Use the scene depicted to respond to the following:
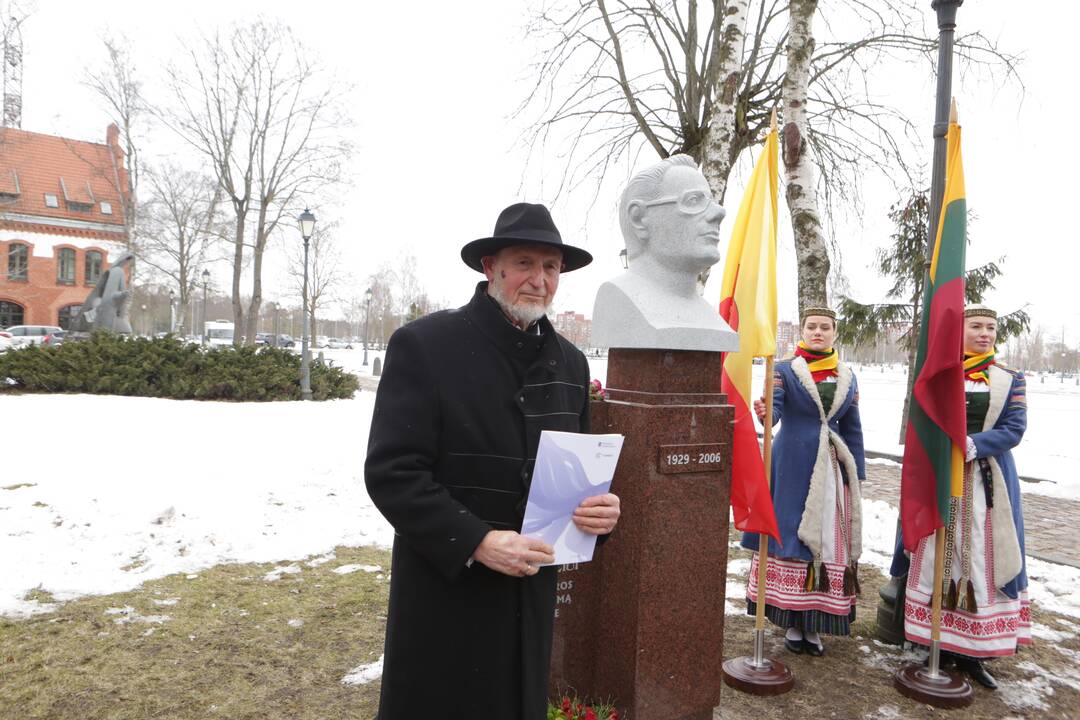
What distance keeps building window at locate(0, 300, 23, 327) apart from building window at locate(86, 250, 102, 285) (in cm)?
385

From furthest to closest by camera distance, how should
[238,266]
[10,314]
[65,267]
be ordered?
[65,267] < [10,314] < [238,266]

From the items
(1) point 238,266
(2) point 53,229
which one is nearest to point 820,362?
(1) point 238,266

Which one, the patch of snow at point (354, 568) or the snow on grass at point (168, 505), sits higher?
the snow on grass at point (168, 505)

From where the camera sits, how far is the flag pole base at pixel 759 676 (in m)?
3.63

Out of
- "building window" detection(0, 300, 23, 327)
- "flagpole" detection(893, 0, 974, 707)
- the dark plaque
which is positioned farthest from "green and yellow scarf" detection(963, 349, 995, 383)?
"building window" detection(0, 300, 23, 327)

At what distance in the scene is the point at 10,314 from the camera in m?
39.2

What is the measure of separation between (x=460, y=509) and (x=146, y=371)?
14357 mm

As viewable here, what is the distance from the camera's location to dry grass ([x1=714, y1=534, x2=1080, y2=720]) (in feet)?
11.5

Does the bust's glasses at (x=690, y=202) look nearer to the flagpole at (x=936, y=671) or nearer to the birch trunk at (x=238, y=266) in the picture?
the flagpole at (x=936, y=671)

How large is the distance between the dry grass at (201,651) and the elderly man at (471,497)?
158cm

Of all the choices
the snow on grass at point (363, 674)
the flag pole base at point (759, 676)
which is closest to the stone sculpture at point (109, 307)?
the snow on grass at point (363, 674)

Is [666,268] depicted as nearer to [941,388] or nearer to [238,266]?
[941,388]

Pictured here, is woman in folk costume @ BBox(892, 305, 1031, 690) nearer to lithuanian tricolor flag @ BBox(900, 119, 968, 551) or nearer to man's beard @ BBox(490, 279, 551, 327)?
lithuanian tricolor flag @ BBox(900, 119, 968, 551)

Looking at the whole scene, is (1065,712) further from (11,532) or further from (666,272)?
(11,532)
